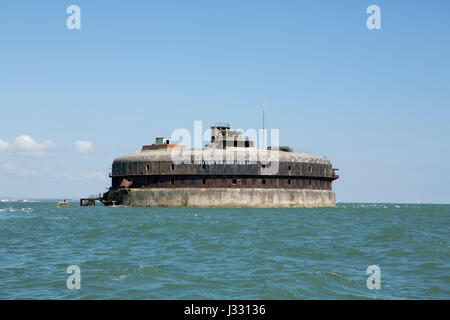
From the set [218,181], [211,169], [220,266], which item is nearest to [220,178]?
[218,181]

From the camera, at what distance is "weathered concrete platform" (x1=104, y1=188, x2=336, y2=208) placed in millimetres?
66750

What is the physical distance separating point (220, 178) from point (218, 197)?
9.04ft

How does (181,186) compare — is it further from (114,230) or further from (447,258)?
(447,258)

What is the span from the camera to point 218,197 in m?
66.8

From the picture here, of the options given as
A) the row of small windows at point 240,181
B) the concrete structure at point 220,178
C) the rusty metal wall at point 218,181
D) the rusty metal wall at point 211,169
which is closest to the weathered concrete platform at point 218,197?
the concrete structure at point 220,178

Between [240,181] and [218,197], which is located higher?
[240,181]

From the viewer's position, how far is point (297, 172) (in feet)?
232

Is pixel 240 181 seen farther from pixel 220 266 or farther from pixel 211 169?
pixel 220 266

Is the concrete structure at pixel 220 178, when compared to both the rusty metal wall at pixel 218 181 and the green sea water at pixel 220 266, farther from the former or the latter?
the green sea water at pixel 220 266

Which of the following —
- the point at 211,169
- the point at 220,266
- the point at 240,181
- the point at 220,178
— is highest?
the point at 211,169

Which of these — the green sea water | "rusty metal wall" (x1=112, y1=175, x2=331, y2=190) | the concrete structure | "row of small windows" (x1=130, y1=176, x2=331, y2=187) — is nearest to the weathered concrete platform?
the concrete structure

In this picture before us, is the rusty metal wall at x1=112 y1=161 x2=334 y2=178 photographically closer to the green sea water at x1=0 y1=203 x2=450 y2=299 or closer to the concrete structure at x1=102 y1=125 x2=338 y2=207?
the concrete structure at x1=102 y1=125 x2=338 y2=207
